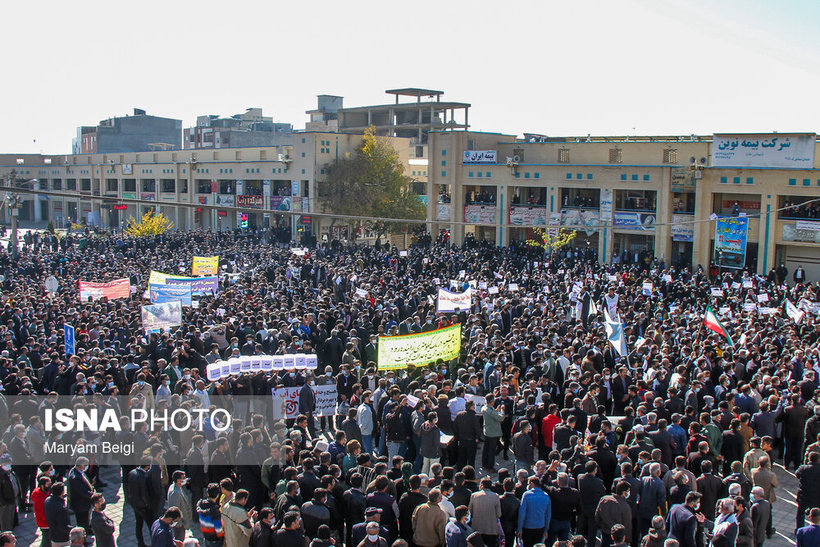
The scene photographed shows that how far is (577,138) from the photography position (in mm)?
47906

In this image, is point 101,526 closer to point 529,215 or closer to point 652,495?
point 652,495

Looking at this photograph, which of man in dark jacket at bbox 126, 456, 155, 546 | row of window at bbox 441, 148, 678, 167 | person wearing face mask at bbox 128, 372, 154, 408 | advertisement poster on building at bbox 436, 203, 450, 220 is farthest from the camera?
advertisement poster on building at bbox 436, 203, 450, 220

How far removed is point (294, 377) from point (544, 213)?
31.1 m

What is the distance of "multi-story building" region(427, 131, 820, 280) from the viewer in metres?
33.7

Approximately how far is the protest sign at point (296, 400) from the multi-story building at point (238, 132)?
7399 centimetres

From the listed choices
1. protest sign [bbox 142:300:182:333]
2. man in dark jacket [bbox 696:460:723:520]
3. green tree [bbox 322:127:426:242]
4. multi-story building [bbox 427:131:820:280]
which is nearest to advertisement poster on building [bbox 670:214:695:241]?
multi-story building [bbox 427:131:820:280]

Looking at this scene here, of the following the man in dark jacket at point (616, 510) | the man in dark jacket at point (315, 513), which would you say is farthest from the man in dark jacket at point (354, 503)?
the man in dark jacket at point (616, 510)

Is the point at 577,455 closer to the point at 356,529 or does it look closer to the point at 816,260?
the point at 356,529

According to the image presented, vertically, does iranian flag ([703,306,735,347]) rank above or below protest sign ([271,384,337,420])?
above

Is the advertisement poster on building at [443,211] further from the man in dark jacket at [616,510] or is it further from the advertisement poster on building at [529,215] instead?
the man in dark jacket at [616,510]

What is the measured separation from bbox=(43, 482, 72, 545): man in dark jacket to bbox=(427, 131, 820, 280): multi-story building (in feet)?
68.8

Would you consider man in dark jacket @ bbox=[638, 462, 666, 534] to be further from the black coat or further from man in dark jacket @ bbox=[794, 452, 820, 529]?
the black coat

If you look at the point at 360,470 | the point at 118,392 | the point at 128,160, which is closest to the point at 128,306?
the point at 118,392

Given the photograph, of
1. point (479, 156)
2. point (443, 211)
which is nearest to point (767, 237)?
point (479, 156)
